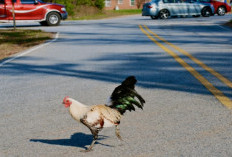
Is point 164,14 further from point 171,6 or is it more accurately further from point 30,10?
point 30,10

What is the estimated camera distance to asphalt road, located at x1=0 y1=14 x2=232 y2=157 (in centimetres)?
432

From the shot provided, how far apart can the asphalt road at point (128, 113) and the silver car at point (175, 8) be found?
2029 centimetres

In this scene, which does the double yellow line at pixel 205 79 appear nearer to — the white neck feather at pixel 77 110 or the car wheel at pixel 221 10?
the white neck feather at pixel 77 110

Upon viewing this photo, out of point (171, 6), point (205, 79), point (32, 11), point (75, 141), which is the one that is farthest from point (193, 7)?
point (75, 141)

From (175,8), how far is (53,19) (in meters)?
9.91

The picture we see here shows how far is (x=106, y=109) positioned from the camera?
13.0 feet

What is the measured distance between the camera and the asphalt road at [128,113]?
14.2 feet

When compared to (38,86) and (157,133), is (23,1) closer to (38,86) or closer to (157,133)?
(38,86)

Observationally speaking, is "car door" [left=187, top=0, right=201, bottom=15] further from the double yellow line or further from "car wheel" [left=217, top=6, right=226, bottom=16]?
the double yellow line

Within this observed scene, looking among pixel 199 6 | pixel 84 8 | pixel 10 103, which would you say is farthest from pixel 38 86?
pixel 84 8

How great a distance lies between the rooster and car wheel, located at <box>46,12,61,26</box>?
2368 cm

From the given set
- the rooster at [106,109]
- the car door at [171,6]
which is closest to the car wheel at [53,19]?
the car door at [171,6]

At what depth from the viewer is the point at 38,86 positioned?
305 inches

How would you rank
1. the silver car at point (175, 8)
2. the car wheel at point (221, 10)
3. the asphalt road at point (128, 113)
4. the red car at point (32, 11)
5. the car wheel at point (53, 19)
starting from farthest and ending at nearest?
the car wheel at point (221, 10) < the silver car at point (175, 8) < the car wheel at point (53, 19) < the red car at point (32, 11) < the asphalt road at point (128, 113)
